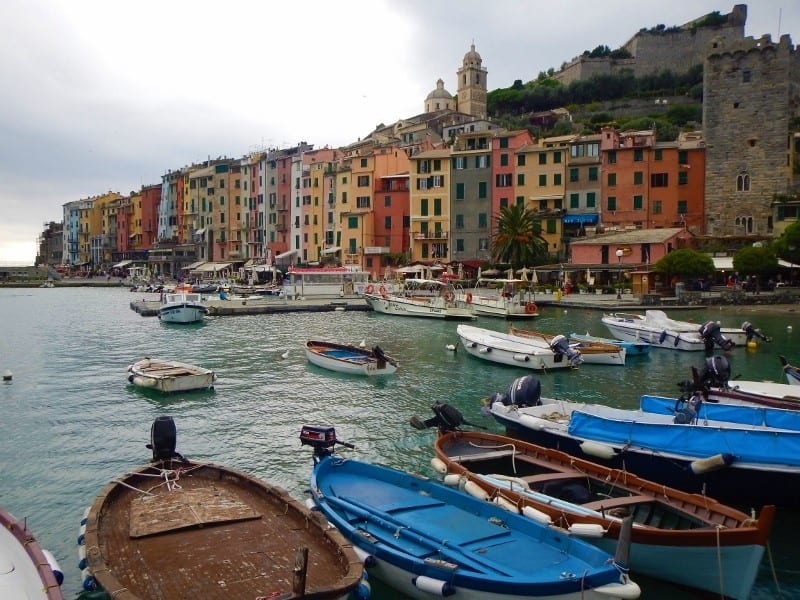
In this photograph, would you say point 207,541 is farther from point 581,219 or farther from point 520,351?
point 581,219

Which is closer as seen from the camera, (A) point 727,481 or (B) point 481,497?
(B) point 481,497

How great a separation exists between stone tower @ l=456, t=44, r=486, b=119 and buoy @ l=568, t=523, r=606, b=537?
12482 cm

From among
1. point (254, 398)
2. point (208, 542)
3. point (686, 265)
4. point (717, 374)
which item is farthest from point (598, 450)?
point (686, 265)

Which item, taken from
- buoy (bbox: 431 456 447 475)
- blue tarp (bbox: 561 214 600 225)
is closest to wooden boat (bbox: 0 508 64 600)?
buoy (bbox: 431 456 447 475)

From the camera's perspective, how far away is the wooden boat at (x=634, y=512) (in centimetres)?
993

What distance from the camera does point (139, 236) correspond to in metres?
140

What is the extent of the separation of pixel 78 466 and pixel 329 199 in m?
79.4

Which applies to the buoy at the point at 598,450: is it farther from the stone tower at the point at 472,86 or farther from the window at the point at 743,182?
the stone tower at the point at 472,86

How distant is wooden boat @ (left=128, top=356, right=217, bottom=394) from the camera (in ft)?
83.4

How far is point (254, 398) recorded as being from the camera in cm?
2484

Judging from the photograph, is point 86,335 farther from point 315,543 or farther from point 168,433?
point 315,543

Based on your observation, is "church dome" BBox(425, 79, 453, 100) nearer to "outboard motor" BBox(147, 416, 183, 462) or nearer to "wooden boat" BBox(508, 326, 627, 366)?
"wooden boat" BBox(508, 326, 627, 366)

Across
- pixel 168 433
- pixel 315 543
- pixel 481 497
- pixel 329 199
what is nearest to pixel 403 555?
pixel 315 543

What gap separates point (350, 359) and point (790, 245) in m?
42.6
